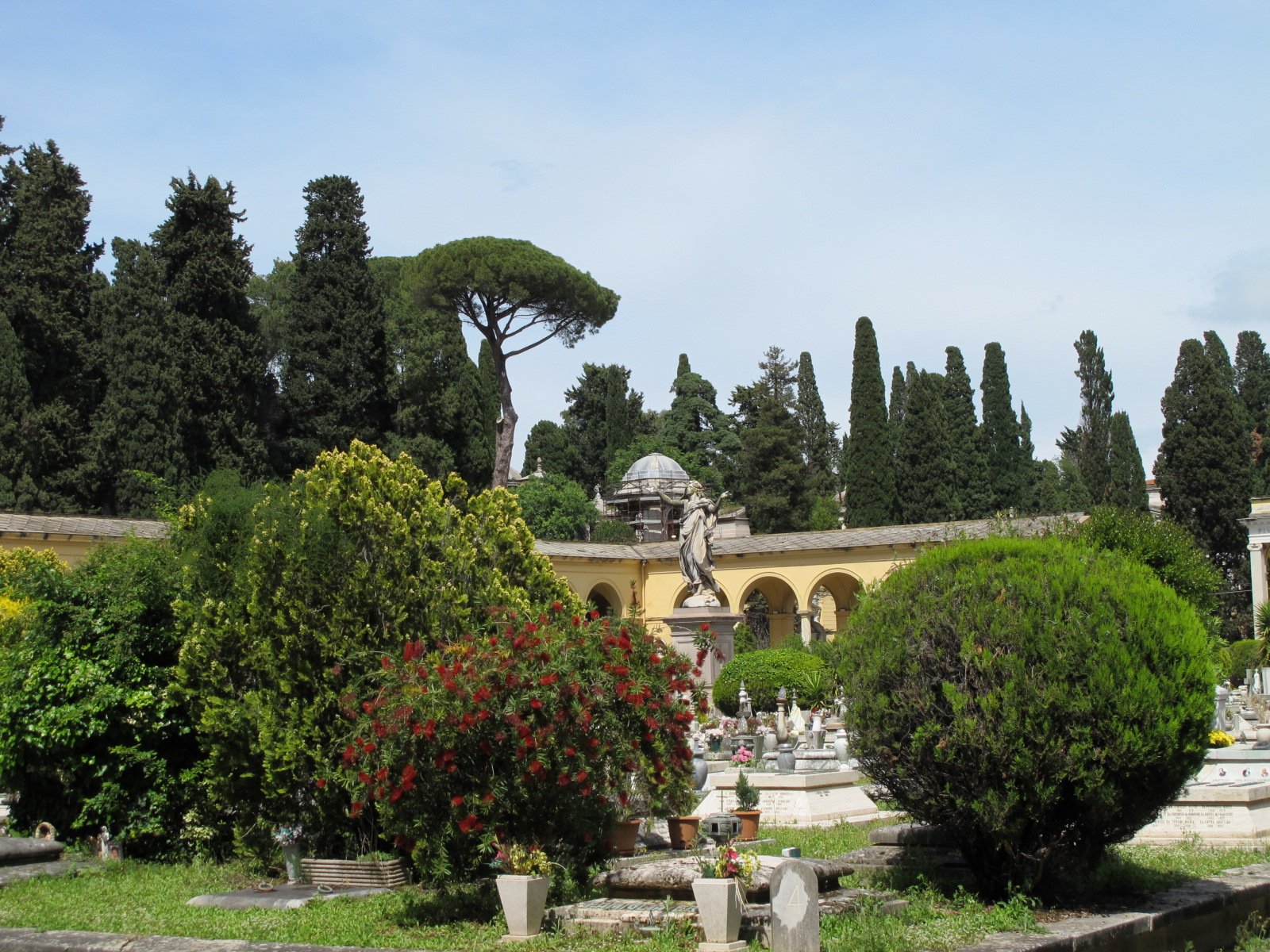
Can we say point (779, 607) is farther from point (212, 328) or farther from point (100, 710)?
point (100, 710)

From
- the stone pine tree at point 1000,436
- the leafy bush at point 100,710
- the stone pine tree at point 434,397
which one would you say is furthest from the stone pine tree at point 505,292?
the leafy bush at point 100,710

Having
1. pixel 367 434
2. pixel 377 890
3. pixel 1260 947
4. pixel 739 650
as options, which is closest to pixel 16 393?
pixel 367 434

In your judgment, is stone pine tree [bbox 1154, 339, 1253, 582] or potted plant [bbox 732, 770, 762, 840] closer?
potted plant [bbox 732, 770, 762, 840]

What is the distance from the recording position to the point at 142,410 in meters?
32.4

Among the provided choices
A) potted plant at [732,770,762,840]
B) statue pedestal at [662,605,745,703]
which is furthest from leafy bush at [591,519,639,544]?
potted plant at [732,770,762,840]

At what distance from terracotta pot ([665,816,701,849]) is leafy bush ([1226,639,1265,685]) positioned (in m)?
24.6

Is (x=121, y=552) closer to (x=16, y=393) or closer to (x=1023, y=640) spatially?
(x=1023, y=640)

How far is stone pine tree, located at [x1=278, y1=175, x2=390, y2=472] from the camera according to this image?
120ft

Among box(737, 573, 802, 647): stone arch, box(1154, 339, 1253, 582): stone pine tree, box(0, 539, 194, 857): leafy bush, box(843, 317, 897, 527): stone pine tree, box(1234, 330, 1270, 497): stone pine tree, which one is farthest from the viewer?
box(1234, 330, 1270, 497): stone pine tree

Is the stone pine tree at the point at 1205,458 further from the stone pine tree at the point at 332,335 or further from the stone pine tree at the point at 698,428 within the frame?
the stone pine tree at the point at 332,335

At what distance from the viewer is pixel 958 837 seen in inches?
294

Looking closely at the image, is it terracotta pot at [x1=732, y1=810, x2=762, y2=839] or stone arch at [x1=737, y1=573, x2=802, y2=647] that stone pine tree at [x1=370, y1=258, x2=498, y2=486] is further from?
terracotta pot at [x1=732, y1=810, x2=762, y2=839]

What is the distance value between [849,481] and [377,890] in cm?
3585

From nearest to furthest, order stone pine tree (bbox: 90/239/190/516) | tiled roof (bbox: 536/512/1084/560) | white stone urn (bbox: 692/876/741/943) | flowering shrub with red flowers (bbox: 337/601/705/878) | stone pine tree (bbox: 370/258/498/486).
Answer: white stone urn (bbox: 692/876/741/943), flowering shrub with red flowers (bbox: 337/601/705/878), stone pine tree (bbox: 90/239/190/516), tiled roof (bbox: 536/512/1084/560), stone pine tree (bbox: 370/258/498/486)
